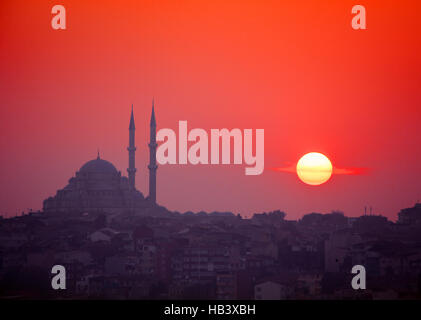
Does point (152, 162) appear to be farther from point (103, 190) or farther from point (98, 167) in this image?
point (98, 167)

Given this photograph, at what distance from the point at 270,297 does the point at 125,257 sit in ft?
27.8


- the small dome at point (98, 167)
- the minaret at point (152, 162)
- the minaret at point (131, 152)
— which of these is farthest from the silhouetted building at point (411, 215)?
the small dome at point (98, 167)

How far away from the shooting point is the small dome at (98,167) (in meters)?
58.8

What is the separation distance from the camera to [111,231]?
4131 cm

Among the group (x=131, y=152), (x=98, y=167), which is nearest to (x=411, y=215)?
(x=131, y=152)

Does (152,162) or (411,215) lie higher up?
(152,162)

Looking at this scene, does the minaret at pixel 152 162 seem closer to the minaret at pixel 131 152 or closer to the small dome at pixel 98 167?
the minaret at pixel 131 152

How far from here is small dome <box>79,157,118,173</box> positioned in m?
58.8

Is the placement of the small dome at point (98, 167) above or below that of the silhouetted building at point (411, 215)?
above

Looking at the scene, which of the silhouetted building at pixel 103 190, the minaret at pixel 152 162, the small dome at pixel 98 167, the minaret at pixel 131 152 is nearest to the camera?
the minaret at pixel 152 162

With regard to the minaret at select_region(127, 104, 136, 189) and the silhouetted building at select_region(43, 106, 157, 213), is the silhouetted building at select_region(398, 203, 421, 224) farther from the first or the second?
the minaret at select_region(127, 104, 136, 189)

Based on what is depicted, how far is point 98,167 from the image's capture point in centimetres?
5881

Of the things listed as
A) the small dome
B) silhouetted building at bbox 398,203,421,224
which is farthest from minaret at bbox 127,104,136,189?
silhouetted building at bbox 398,203,421,224

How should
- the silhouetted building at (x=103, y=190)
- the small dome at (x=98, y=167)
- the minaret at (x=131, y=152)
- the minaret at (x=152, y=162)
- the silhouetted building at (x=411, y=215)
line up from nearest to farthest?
the silhouetted building at (x=411, y=215)
the minaret at (x=152, y=162)
the silhouetted building at (x=103, y=190)
the minaret at (x=131, y=152)
the small dome at (x=98, y=167)
